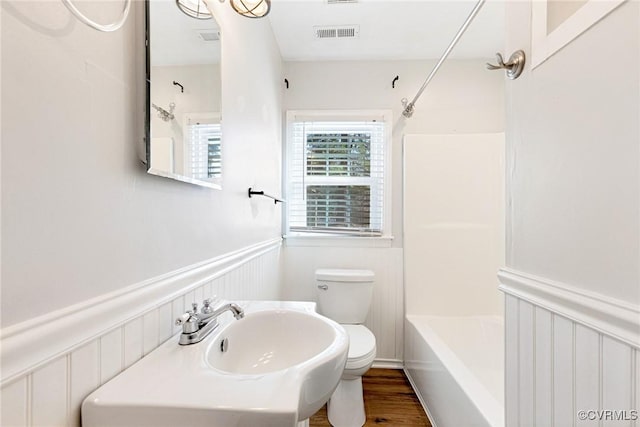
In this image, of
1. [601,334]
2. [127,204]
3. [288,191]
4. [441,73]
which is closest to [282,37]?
[288,191]

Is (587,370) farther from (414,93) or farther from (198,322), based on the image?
(414,93)

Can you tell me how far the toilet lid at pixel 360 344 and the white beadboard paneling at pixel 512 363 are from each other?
2.47 feet

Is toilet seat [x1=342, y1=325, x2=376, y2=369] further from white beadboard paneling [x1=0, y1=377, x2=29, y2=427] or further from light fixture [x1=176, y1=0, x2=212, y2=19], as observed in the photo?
light fixture [x1=176, y1=0, x2=212, y2=19]

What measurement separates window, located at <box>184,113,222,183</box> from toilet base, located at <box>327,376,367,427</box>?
1.37 metres

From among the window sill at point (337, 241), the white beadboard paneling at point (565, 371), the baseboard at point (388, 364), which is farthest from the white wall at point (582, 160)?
the baseboard at point (388, 364)

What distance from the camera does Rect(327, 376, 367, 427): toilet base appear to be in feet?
5.38

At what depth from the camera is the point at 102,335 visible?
57 centimetres

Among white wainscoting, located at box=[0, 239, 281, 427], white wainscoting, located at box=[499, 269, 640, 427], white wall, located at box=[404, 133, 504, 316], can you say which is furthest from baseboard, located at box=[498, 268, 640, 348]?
white wall, located at box=[404, 133, 504, 316]

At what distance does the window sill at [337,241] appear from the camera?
2.30m

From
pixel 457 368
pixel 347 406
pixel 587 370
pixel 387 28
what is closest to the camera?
pixel 587 370

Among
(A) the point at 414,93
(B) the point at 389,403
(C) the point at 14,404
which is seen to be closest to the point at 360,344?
(B) the point at 389,403

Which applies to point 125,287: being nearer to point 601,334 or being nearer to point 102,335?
point 102,335

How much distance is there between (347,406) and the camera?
5.43 ft

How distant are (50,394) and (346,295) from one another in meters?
1.76
